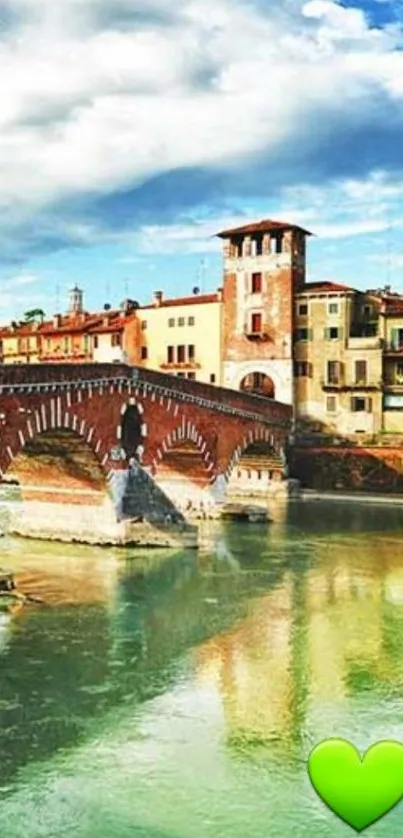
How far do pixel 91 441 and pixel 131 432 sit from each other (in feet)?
6.22

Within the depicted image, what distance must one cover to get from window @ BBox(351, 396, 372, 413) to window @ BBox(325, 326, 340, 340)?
2773 millimetres

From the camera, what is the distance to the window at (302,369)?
4816cm

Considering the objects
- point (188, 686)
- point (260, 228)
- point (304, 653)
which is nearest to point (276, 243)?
point (260, 228)

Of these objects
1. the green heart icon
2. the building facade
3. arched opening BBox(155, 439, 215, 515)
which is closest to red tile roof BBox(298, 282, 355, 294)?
the building facade

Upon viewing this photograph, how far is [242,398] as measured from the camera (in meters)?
39.0

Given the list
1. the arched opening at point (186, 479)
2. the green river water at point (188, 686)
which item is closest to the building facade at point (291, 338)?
the arched opening at point (186, 479)

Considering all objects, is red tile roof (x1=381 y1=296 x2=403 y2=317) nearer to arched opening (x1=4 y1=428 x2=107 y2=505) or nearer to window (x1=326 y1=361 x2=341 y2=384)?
window (x1=326 y1=361 x2=341 y2=384)

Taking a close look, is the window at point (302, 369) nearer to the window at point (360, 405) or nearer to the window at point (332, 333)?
the window at point (332, 333)

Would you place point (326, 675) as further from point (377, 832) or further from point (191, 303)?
point (191, 303)

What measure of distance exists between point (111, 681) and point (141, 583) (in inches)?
322

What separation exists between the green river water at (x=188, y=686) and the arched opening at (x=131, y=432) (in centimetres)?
333

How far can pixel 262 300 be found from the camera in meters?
48.4

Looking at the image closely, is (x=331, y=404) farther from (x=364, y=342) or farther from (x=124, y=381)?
(x=124, y=381)

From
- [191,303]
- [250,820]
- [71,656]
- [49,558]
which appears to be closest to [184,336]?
[191,303]
